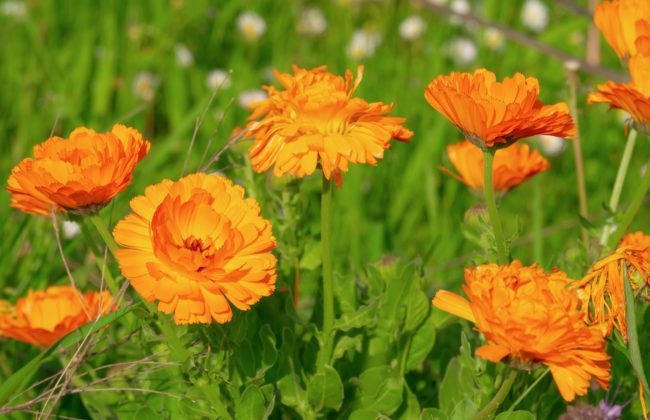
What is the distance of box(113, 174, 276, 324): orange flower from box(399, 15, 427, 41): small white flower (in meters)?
2.08

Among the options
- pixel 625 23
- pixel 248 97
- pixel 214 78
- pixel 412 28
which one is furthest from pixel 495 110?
pixel 412 28

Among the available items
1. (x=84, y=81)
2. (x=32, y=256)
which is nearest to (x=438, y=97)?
(x=32, y=256)

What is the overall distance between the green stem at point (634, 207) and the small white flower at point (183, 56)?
5.62ft

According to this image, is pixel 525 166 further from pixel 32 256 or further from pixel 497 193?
pixel 32 256

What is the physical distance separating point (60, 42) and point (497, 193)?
5.85 ft

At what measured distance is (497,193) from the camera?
1.48 meters

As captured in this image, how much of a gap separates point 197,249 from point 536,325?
36 centimetres

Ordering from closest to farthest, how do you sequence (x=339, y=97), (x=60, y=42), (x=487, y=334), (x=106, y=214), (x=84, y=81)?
(x=487, y=334) < (x=339, y=97) < (x=106, y=214) < (x=84, y=81) < (x=60, y=42)

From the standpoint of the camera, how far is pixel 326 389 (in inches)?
46.8

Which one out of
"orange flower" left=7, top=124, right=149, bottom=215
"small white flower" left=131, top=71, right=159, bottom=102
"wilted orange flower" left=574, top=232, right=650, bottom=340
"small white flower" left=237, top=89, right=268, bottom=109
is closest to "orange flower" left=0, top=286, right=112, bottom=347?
"orange flower" left=7, top=124, right=149, bottom=215

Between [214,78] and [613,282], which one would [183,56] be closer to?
[214,78]

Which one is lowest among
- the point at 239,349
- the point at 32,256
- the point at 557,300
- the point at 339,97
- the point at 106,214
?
the point at 32,256

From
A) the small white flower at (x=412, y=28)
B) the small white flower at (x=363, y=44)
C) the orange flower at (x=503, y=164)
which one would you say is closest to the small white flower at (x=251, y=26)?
the small white flower at (x=363, y=44)

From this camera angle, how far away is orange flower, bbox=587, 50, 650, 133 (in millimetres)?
1111
